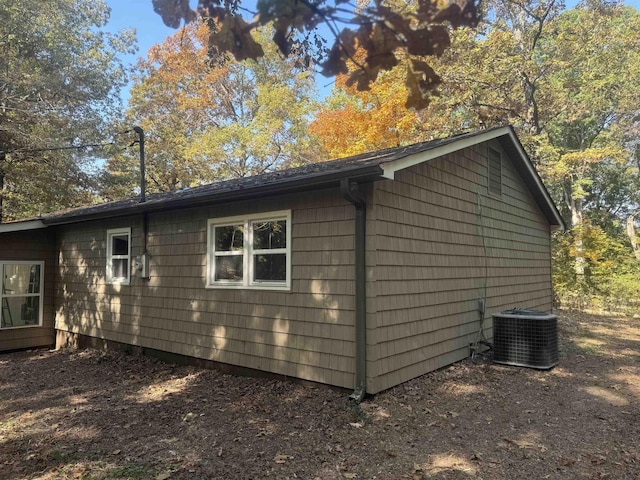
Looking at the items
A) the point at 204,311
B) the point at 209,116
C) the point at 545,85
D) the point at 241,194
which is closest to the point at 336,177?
the point at 241,194

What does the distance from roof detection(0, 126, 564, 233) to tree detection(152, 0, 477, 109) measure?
2545 millimetres

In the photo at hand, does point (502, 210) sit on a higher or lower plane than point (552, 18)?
lower

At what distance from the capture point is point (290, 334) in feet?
18.6

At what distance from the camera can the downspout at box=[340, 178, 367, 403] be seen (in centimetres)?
491

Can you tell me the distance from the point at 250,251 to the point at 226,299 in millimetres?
866

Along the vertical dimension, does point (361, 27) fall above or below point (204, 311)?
above

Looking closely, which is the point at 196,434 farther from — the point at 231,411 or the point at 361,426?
the point at 361,426

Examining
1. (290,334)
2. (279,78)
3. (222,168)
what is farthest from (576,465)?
(279,78)

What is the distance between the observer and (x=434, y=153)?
18.9 ft

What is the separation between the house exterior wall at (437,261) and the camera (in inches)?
204

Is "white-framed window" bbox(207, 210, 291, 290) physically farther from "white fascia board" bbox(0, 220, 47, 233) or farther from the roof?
"white fascia board" bbox(0, 220, 47, 233)

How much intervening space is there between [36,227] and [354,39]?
959 cm

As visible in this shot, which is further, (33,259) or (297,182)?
(33,259)

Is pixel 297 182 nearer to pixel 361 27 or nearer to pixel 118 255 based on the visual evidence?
pixel 361 27
